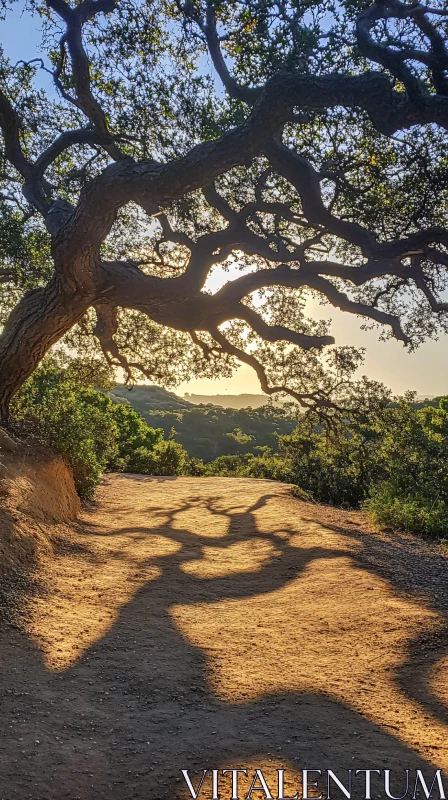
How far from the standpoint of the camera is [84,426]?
8406 mm

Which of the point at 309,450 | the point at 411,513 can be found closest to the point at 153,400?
the point at 309,450

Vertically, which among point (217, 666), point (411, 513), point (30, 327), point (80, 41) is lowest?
point (217, 666)

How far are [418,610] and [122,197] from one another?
6293mm

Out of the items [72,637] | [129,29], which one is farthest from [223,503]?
[129,29]

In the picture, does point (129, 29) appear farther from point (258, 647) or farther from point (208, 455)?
point (208, 455)

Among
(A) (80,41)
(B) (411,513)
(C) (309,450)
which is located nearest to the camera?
(A) (80,41)

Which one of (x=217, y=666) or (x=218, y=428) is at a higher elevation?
(x=218, y=428)

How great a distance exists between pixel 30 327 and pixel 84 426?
1.92 m

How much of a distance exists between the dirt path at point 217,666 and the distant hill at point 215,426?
23.4m

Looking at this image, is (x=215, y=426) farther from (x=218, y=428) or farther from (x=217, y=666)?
(x=217, y=666)

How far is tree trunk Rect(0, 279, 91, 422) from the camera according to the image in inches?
313

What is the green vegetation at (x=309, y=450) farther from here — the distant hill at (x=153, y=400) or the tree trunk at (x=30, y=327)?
the distant hill at (x=153, y=400)

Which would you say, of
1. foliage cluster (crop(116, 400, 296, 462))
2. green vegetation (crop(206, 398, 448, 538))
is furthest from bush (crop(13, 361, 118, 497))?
foliage cluster (crop(116, 400, 296, 462))

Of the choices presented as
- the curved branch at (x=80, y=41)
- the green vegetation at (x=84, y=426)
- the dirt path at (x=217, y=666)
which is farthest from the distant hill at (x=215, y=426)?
the dirt path at (x=217, y=666)
